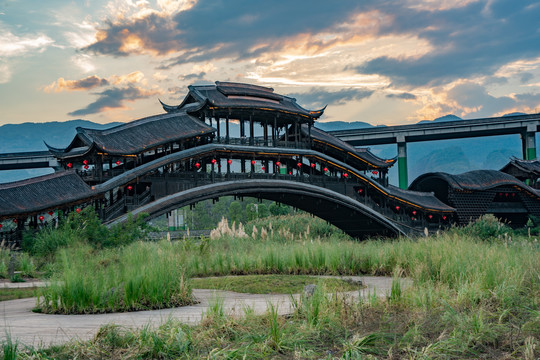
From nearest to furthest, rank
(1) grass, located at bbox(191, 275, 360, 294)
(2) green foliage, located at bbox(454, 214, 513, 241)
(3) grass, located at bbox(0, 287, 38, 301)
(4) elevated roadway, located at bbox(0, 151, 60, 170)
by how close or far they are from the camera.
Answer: (1) grass, located at bbox(191, 275, 360, 294), (3) grass, located at bbox(0, 287, 38, 301), (2) green foliage, located at bbox(454, 214, 513, 241), (4) elevated roadway, located at bbox(0, 151, 60, 170)

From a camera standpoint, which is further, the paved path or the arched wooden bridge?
the arched wooden bridge

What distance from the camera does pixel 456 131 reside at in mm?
56688

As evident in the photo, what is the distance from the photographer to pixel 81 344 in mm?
5516

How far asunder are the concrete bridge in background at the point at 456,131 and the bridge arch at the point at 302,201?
15408 millimetres

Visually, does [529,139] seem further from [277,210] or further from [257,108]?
[257,108]

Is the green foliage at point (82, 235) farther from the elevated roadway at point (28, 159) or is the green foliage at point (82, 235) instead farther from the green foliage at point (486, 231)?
the elevated roadway at point (28, 159)

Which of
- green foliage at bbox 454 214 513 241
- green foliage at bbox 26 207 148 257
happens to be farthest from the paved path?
green foliage at bbox 454 214 513 241

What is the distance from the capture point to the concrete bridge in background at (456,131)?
5544cm

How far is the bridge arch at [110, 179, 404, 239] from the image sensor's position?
2858cm

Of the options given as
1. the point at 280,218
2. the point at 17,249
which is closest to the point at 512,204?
the point at 280,218

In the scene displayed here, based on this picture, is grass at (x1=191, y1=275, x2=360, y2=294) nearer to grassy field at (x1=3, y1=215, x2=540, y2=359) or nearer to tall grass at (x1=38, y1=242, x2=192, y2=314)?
grassy field at (x1=3, y1=215, x2=540, y2=359)

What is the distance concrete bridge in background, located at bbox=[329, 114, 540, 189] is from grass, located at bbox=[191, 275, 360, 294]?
42.6 metres

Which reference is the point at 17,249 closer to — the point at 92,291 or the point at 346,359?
the point at 92,291

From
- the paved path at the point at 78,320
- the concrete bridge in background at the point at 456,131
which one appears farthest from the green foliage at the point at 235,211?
the paved path at the point at 78,320
